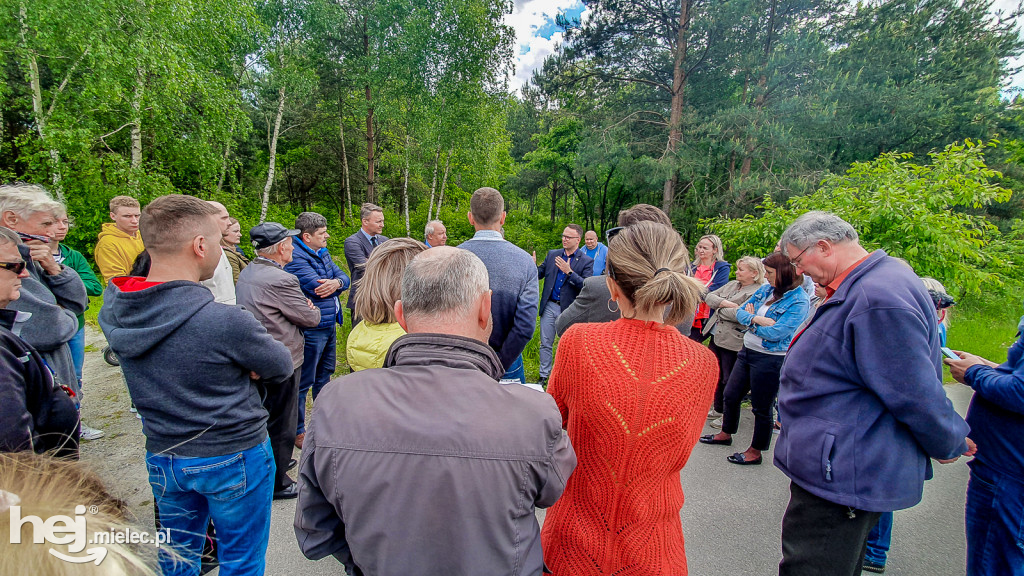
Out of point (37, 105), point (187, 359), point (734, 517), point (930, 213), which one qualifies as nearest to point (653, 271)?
point (187, 359)

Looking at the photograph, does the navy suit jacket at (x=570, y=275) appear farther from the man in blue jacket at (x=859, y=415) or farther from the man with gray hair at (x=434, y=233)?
the man in blue jacket at (x=859, y=415)

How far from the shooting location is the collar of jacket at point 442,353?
3.52ft

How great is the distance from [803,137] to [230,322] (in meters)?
14.6

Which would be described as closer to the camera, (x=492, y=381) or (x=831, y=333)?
(x=492, y=381)

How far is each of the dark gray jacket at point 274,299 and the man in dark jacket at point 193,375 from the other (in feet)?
2.98

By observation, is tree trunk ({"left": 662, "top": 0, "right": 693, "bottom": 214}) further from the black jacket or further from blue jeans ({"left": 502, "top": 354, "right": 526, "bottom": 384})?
the black jacket

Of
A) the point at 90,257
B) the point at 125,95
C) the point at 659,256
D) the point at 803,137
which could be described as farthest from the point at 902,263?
the point at 90,257

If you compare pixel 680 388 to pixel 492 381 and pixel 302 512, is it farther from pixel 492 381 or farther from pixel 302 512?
pixel 302 512

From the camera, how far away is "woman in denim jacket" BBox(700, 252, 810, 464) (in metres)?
3.33

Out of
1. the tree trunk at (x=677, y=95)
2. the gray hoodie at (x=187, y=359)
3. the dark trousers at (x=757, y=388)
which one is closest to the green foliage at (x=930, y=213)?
the dark trousers at (x=757, y=388)

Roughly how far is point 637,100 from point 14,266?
700 inches

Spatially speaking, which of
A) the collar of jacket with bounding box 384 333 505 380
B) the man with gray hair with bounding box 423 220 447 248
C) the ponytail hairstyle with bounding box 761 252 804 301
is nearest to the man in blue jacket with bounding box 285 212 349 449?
the man with gray hair with bounding box 423 220 447 248

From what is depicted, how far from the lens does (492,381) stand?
3.46 feet

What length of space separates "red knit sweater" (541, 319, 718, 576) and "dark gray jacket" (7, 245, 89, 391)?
3305 millimetres
